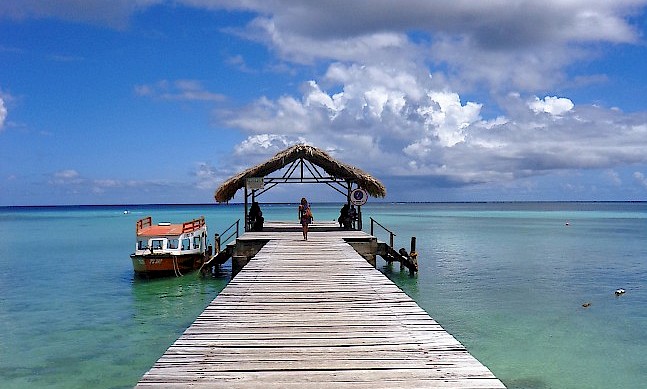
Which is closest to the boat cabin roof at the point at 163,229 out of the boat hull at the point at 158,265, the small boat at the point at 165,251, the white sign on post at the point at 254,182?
the small boat at the point at 165,251

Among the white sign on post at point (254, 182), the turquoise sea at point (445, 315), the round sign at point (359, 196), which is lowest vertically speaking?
the turquoise sea at point (445, 315)

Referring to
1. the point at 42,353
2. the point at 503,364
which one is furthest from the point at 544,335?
the point at 42,353

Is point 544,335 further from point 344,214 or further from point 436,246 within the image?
point 436,246

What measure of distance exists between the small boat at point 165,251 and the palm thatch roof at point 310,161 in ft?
7.46

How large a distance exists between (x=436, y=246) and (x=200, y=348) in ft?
107

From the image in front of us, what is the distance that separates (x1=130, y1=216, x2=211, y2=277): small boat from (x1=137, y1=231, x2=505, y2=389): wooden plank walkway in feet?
40.8

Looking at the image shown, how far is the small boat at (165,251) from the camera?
71.7ft

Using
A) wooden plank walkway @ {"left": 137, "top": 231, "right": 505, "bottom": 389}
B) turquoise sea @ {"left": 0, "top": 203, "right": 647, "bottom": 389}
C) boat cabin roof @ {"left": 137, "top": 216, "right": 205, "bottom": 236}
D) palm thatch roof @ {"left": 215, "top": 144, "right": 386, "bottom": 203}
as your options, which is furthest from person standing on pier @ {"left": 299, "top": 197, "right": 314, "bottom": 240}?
wooden plank walkway @ {"left": 137, "top": 231, "right": 505, "bottom": 389}

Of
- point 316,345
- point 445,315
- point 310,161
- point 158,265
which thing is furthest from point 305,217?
point 316,345

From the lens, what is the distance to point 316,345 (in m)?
6.16

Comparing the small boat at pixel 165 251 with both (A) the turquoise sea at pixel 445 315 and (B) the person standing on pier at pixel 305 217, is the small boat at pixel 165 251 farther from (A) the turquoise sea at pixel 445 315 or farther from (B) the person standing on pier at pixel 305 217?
(B) the person standing on pier at pixel 305 217

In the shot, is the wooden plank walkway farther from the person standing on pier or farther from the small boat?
the small boat

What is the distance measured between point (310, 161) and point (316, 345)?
1730 cm

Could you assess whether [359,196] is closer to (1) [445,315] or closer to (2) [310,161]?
(2) [310,161]
